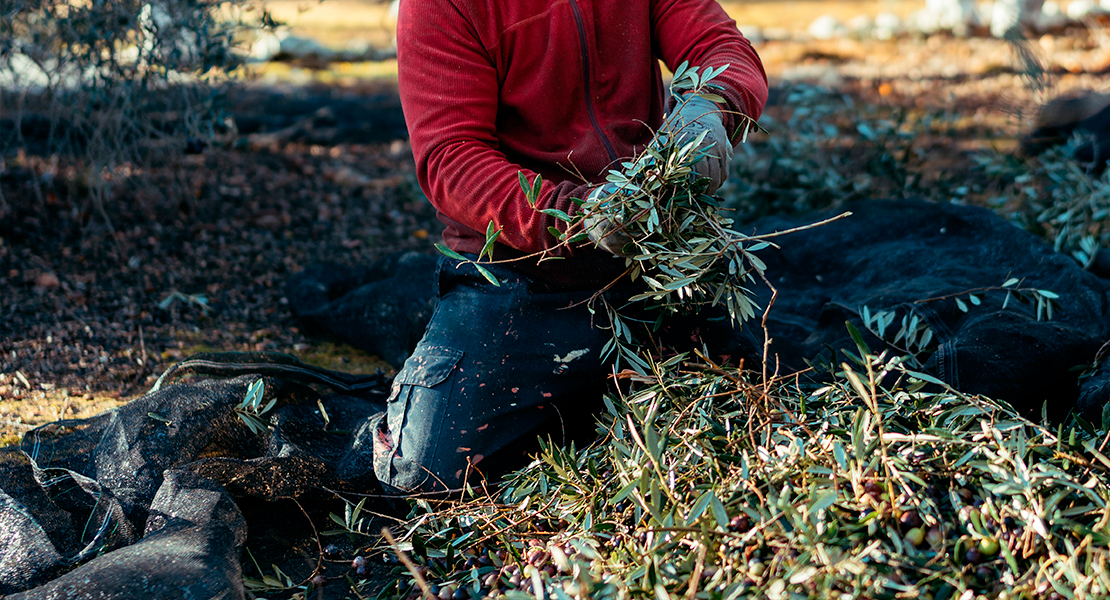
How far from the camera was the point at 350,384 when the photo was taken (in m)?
2.67

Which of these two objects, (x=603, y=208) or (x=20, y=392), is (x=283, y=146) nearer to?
(x=20, y=392)

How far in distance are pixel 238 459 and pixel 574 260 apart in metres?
1.01

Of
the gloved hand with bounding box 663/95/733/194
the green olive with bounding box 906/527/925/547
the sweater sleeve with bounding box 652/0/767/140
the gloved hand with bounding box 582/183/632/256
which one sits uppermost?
the sweater sleeve with bounding box 652/0/767/140

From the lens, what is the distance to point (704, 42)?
2.51 metres

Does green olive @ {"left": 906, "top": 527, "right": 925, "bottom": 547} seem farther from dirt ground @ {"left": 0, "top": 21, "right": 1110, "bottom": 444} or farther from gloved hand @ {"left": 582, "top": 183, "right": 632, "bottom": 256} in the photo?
dirt ground @ {"left": 0, "top": 21, "right": 1110, "bottom": 444}

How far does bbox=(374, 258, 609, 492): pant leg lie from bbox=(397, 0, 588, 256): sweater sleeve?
0.64ft

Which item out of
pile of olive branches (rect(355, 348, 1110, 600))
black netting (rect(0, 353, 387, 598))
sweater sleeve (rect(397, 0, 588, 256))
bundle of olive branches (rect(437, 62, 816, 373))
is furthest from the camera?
sweater sleeve (rect(397, 0, 588, 256))

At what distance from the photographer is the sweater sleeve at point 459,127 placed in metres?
2.13

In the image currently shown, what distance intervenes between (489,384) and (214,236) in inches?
91.8

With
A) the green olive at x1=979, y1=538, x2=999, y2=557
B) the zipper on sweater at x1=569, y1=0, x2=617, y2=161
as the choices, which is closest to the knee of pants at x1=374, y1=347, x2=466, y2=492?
the zipper on sweater at x1=569, y1=0, x2=617, y2=161

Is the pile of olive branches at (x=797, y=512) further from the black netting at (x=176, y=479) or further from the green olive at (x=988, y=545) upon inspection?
the black netting at (x=176, y=479)

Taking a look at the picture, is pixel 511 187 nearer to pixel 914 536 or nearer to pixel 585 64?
pixel 585 64

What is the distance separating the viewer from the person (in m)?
2.19

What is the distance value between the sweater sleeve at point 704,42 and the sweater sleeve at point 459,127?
2.01 ft
